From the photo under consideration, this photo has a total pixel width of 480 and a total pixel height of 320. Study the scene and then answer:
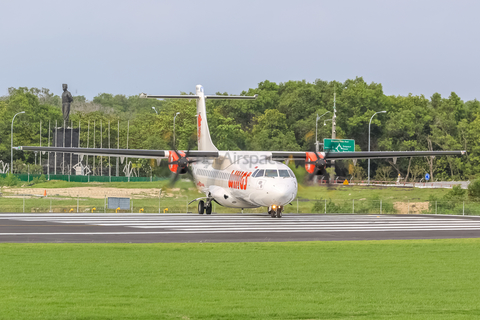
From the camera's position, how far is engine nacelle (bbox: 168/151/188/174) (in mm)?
31625

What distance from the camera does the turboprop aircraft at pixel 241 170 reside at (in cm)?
2684

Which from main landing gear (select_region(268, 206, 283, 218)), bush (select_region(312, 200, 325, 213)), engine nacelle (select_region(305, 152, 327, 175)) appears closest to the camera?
main landing gear (select_region(268, 206, 283, 218))

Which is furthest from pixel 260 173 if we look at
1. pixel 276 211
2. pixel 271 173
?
pixel 276 211

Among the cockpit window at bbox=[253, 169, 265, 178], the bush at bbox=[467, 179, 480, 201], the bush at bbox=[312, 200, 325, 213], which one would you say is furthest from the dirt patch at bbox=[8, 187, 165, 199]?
the cockpit window at bbox=[253, 169, 265, 178]

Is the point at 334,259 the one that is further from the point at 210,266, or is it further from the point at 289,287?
the point at 289,287

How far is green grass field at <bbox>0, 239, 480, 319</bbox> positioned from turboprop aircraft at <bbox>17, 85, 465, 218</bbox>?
10.8m

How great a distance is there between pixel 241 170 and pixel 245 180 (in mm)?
1115

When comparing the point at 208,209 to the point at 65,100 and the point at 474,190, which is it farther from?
the point at 65,100

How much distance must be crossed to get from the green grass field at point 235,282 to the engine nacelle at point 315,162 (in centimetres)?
1600

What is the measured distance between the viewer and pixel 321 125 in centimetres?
8619

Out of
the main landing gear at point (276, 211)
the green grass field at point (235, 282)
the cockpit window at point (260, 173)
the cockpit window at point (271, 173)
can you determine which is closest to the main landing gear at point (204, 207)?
the main landing gear at point (276, 211)

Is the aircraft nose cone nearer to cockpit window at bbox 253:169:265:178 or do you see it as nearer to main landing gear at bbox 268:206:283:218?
cockpit window at bbox 253:169:265:178

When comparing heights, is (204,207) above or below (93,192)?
above

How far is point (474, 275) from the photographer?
11.6 metres
